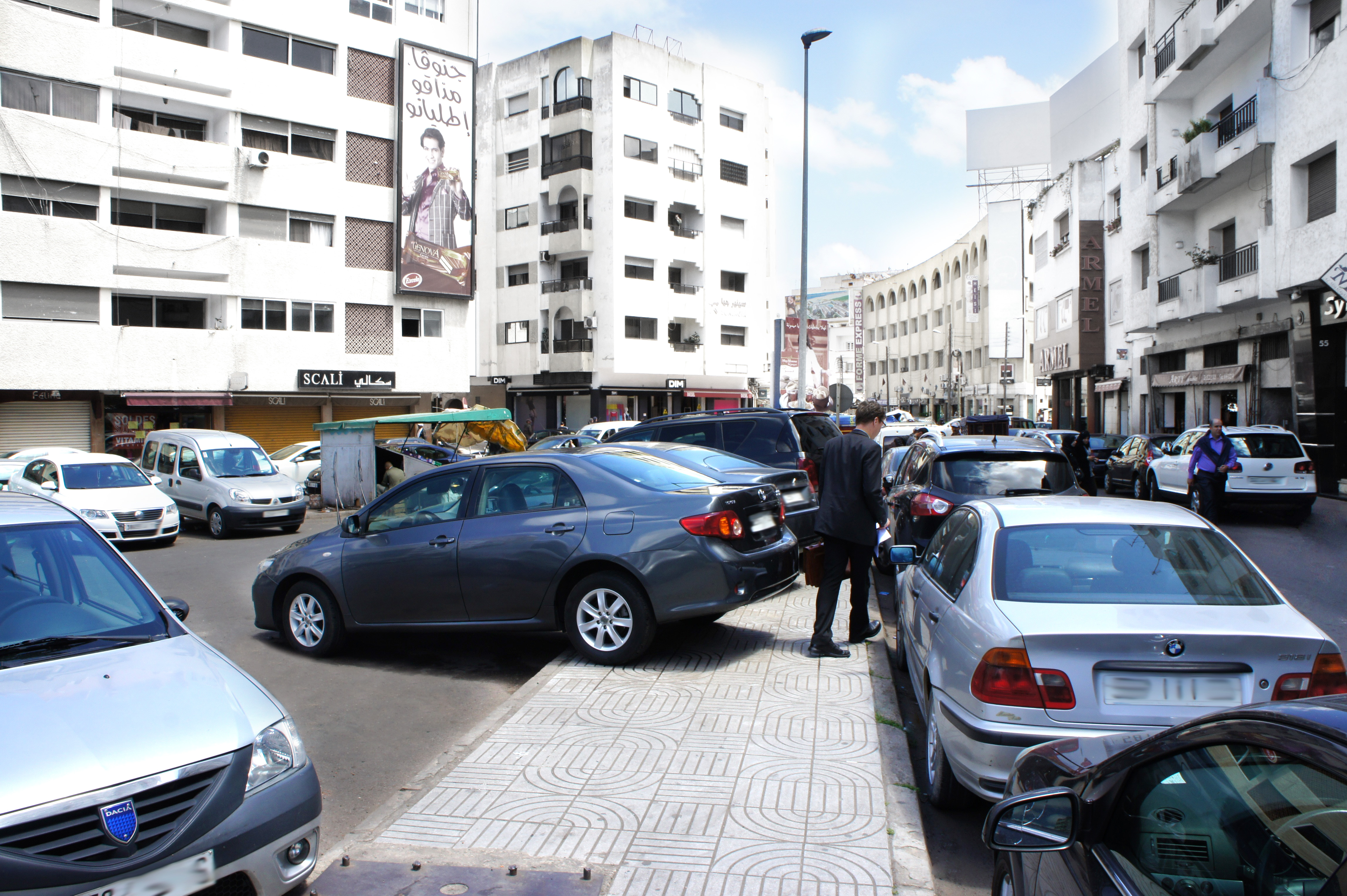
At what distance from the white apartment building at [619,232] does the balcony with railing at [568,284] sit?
7 centimetres

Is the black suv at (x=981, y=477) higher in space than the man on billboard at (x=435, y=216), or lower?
lower

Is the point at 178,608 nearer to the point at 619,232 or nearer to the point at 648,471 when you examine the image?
the point at 648,471

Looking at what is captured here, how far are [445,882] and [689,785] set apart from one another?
4.19ft

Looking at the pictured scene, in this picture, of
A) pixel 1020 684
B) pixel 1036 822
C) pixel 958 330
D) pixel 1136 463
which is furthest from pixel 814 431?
pixel 958 330

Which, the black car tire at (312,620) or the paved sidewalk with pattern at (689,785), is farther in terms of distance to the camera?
the black car tire at (312,620)

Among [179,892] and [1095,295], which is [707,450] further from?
[1095,295]

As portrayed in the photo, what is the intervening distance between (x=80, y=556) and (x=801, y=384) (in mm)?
20626

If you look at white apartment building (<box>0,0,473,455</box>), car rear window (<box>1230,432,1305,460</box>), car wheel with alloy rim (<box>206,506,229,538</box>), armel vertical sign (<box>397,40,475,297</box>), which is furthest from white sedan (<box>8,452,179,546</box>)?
armel vertical sign (<box>397,40,475,297</box>)

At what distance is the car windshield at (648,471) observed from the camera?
6684 mm

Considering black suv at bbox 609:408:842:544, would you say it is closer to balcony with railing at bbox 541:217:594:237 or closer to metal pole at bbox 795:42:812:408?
metal pole at bbox 795:42:812:408

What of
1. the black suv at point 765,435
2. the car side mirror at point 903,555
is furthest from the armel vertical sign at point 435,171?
the car side mirror at point 903,555

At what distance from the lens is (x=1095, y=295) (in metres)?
38.0

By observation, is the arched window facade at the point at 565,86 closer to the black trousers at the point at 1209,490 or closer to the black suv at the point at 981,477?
the black trousers at the point at 1209,490

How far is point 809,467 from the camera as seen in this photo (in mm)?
10102
